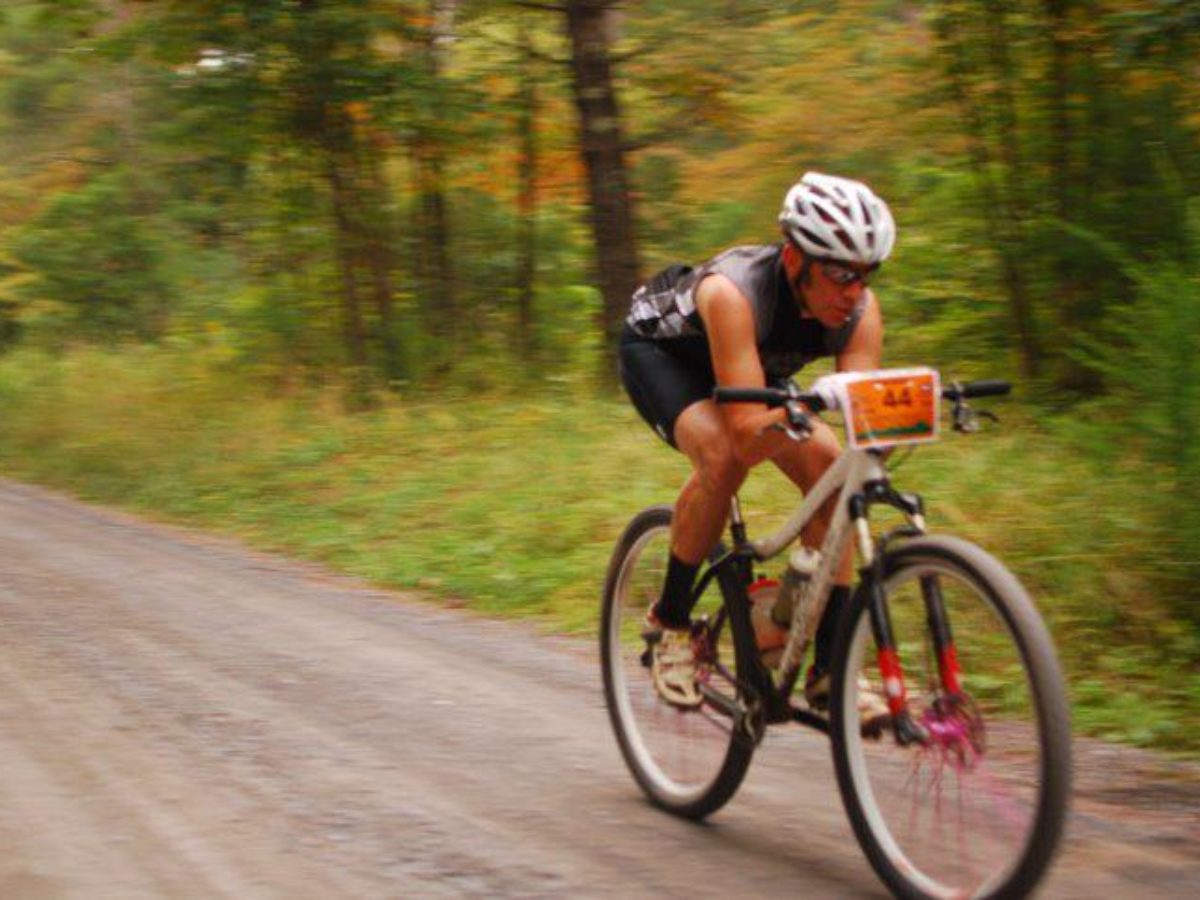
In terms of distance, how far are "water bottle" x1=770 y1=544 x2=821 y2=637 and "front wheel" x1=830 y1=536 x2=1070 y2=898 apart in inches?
13.9

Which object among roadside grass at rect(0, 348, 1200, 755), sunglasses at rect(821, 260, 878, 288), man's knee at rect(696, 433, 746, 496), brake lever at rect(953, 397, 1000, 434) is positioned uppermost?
sunglasses at rect(821, 260, 878, 288)

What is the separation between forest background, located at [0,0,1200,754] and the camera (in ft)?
24.3

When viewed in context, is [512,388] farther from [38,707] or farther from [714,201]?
[38,707]

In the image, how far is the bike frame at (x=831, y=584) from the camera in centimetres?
387

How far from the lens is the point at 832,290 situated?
14.3ft

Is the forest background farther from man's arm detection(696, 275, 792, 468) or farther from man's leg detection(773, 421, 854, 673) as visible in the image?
man's arm detection(696, 275, 792, 468)

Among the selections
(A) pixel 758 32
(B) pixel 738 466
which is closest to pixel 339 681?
(B) pixel 738 466

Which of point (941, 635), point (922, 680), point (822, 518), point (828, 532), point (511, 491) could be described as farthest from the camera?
Result: point (511, 491)

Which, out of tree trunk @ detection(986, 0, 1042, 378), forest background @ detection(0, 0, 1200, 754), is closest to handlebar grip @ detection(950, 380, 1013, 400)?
forest background @ detection(0, 0, 1200, 754)

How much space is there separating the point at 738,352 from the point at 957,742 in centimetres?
127

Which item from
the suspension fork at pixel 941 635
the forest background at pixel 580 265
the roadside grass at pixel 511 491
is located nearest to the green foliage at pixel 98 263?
the forest background at pixel 580 265

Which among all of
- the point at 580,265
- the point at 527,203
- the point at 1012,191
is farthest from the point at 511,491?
the point at 580,265

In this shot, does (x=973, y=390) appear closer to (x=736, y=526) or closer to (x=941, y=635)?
(x=941, y=635)

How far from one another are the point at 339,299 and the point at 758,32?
585 cm
